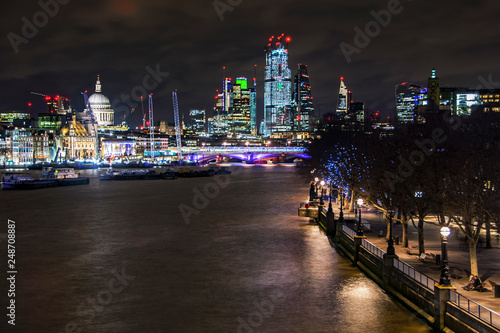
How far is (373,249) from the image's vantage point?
23.7 m

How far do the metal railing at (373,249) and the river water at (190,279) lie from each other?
115cm

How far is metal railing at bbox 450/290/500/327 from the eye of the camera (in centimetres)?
1378

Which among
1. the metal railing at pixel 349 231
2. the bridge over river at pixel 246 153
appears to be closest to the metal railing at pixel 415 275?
the metal railing at pixel 349 231

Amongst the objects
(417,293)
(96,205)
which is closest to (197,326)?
(417,293)

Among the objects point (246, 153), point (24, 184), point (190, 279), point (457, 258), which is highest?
point (246, 153)

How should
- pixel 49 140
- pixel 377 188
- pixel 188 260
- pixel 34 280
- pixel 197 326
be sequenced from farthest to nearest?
pixel 49 140
pixel 377 188
pixel 188 260
pixel 34 280
pixel 197 326

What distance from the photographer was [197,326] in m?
17.0

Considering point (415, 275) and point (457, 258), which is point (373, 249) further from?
point (415, 275)

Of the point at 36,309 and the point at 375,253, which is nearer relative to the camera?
the point at 36,309

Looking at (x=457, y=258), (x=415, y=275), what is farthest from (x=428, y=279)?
(x=457, y=258)

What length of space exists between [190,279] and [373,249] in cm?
796

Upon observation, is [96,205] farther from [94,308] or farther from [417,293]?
[417,293]

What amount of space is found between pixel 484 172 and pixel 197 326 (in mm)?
12117

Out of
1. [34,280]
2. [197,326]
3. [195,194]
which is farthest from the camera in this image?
[195,194]
